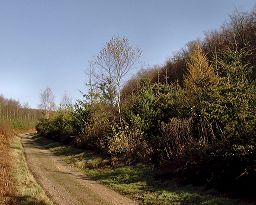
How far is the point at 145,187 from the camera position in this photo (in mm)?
16234

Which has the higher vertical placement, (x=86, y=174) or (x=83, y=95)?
(x=83, y=95)

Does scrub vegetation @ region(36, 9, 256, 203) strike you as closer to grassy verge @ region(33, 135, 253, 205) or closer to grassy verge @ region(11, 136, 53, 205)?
grassy verge @ region(33, 135, 253, 205)

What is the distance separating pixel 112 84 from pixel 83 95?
16.9 feet

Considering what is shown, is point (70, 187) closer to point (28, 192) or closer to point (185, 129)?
point (28, 192)

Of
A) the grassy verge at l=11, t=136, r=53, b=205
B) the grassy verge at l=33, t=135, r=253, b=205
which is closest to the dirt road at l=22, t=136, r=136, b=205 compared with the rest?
the grassy verge at l=11, t=136, r=53, b=205

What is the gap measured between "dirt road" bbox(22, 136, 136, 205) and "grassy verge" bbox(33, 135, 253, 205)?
63 centimetres

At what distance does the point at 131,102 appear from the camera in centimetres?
2842

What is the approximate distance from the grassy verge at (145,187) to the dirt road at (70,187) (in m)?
0.63

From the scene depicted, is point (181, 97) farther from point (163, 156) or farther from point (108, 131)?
point (108, 131)

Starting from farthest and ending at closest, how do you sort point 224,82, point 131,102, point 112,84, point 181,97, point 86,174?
point 112,84 → point 131,102 → point 181,97 → point 86,174 → point 224,82

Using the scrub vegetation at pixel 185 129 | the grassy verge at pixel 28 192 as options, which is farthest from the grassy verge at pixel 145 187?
the grassy verge at pixel 28 192

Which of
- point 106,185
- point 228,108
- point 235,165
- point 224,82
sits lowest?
point 106,185

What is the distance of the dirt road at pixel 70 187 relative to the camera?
14.3 metres

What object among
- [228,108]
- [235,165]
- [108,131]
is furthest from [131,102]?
[235,165]
